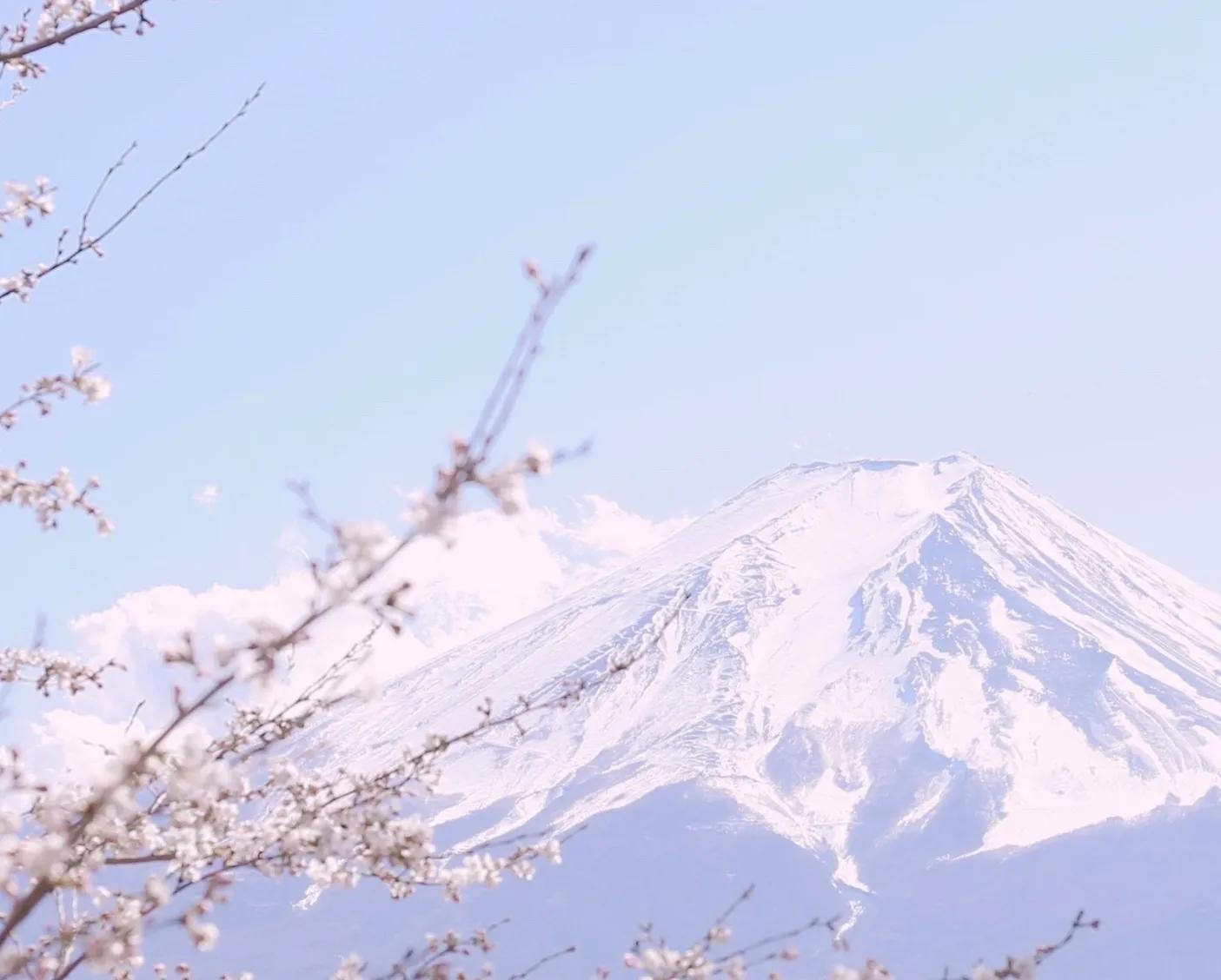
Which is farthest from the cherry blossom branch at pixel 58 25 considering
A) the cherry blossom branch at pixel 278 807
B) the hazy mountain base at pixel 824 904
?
the hazy mountain base at pixel 824 904

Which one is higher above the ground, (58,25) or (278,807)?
(58,25)

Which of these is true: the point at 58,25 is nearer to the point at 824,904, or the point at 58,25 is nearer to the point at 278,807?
the point at 278,807

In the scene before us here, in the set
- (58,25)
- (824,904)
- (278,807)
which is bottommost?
(824,904)

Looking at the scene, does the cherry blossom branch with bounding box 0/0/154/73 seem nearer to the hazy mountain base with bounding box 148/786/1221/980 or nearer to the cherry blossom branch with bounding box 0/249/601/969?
the cherry blossom branch with bounding box 0/249/601/969

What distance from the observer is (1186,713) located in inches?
7849

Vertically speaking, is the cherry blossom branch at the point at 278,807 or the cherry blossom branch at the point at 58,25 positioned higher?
the cherry blossom branch at the point at 58,25

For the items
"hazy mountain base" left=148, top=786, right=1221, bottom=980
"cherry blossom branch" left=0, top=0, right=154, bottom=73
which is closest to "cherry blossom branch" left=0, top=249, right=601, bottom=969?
"cherry blossom branch" left=0, top=0, right=154, bottom=73

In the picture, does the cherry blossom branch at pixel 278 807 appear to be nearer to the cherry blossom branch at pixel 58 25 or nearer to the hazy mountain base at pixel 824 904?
the cherry blossom branch at pixel 58 25

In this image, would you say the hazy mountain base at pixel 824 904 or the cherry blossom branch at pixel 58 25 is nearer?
the cherry blossom branch at pixel 58 25

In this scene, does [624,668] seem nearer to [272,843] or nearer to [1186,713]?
[272,843]

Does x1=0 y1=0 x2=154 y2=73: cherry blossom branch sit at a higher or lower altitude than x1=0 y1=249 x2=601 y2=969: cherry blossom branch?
higher

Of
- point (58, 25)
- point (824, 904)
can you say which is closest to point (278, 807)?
point (58, 25)

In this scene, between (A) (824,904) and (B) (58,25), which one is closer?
(B) (58,25)

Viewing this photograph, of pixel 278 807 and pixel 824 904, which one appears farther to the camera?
pixel 824 904
